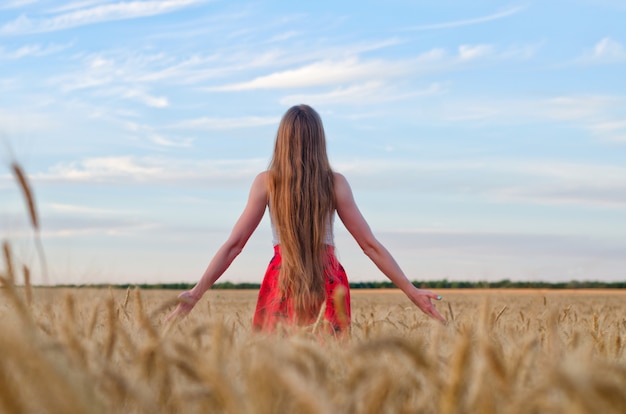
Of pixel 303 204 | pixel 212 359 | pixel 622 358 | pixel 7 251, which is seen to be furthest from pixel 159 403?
pixel 303 204

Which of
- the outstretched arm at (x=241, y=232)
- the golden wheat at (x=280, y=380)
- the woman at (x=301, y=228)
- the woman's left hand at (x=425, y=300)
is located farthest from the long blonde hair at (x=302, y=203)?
the golden wheat at (x=280, y=380)

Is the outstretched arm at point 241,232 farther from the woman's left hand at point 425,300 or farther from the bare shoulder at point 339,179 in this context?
the woman's left hand at point 425,300

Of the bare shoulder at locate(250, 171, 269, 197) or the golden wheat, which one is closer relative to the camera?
the golden wheat

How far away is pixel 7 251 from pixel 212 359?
1420mm

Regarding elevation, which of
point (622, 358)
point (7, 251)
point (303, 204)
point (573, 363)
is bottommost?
point (622, 358)

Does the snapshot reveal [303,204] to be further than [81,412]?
Yes

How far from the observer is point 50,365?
3.51 feet

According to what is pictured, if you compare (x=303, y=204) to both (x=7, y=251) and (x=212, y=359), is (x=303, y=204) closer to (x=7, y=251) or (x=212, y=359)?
(x=7, y=251)

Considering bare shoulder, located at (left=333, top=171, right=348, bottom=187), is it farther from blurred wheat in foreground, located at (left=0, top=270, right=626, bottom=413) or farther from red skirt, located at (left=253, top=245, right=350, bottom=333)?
blurred wheat in foreground, located at (left=0, top=270, right=626, bottom=413)

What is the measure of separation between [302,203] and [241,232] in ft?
1.33

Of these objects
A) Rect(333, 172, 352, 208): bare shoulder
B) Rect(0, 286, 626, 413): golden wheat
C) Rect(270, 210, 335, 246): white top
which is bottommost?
Rect(0, 286, 626, 413): golden wheat

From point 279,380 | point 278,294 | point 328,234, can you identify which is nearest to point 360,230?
point 328,234

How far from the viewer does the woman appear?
4.05m

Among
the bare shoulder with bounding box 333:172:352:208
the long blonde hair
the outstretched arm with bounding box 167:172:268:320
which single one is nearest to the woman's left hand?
the long blonde hair
